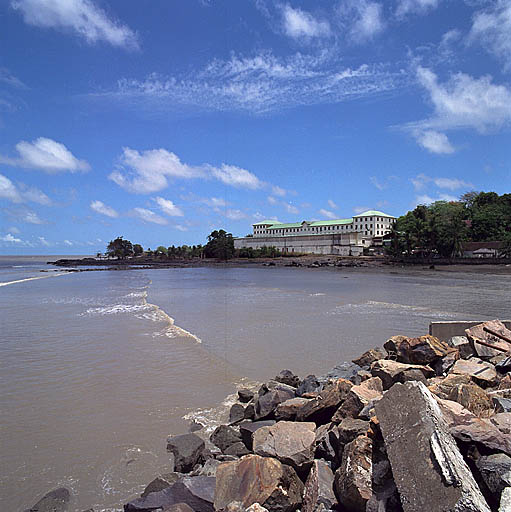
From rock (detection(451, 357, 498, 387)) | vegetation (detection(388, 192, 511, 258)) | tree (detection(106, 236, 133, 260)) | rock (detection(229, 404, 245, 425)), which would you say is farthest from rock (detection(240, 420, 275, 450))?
tree (detection(106, 236, 133, 260))

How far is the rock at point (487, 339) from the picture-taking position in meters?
6.55

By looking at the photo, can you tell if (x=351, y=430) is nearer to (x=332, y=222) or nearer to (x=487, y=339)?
(x=487, y=339)

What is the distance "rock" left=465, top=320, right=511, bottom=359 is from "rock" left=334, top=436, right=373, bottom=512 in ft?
13.9

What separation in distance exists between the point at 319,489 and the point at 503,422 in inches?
72.5

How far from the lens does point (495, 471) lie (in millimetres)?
2846

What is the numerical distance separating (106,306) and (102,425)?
1587cm

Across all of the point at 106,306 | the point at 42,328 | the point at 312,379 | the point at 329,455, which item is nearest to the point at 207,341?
the point at 312,379

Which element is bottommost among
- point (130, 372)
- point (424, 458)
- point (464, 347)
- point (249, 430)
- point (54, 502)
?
point (54, 502)

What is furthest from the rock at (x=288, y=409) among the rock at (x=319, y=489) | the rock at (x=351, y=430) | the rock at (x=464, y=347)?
the rock at (x=464, y=347)

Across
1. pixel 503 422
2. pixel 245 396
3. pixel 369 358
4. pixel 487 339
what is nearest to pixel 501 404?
pixel 503 422

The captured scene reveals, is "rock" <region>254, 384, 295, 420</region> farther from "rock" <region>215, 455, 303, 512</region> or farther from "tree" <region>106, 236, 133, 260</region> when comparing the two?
"tree" <region>106, 236, 133, 260</region>

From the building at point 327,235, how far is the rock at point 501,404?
327 feet

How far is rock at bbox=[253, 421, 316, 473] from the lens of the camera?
4004 millimetres

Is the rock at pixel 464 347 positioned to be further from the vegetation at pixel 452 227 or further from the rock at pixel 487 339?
the vegetation at pixel 452 227
